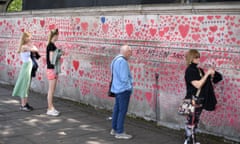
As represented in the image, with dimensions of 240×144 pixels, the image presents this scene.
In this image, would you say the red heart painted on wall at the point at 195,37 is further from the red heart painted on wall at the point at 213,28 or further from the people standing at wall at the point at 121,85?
the people standing at wall at the point at 121,85

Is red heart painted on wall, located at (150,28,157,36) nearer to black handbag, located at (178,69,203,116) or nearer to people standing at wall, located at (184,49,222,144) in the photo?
people standing at wall, located at (184,49,222,144)

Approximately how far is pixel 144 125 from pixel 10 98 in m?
3.88

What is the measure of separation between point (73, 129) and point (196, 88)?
237cm

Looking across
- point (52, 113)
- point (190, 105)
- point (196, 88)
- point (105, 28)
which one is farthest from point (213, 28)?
point (52, 113)

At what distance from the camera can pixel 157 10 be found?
674 centimetres

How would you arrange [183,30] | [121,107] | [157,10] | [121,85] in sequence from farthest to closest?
[157,10] → [183,30] → [121,107] → [121,85]

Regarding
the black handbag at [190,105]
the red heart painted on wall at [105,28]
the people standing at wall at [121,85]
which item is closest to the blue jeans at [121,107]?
the people standing at wall at [121,85]

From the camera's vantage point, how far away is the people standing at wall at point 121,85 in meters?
5.65

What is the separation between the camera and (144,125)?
6820 millimetres

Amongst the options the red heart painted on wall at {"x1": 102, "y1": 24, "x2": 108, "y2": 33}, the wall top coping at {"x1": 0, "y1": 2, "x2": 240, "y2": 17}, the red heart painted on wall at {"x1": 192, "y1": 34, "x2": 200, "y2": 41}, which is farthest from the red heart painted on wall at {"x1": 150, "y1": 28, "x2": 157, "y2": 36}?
the red heart painted on wall at {"x1": 102, "y1": 24, "x2": 108, "y2": 33}

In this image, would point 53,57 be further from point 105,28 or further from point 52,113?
point 105,28

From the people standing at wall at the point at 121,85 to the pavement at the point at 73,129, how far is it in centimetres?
26

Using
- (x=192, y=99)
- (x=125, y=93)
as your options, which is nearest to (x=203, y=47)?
(x=192, y=99)

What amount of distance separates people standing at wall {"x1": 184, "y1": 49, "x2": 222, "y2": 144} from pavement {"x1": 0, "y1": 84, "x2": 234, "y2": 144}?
24.7 inches
